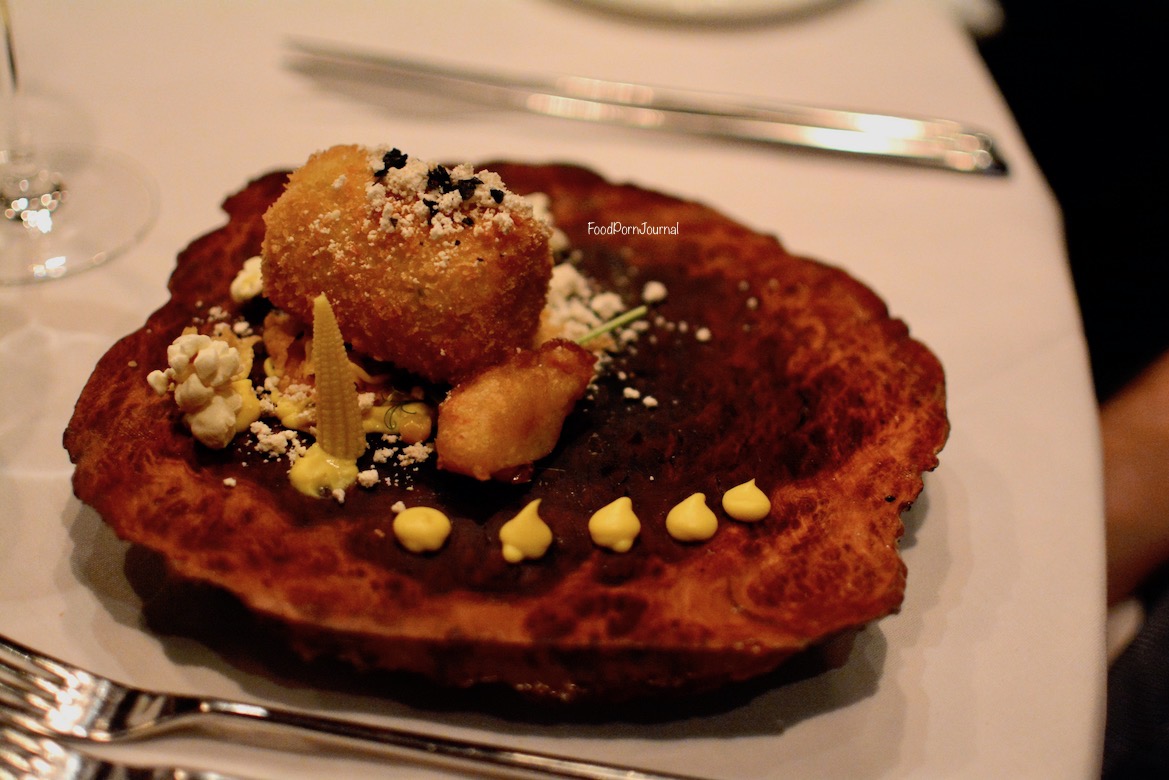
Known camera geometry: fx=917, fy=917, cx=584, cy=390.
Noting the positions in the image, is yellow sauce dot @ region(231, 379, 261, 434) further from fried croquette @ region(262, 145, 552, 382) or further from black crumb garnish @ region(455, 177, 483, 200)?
black crumb garnish @ region(455, 177, 483, 200)

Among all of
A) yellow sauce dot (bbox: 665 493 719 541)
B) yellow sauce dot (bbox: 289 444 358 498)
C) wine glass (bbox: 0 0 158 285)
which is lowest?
yellow sauce dot (bbox: 665 493 719 541)

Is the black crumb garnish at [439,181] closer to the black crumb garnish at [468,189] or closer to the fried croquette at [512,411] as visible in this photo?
the black crumb garnish at [468,189]

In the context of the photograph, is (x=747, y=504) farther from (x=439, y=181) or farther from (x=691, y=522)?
(x=439, y=181)

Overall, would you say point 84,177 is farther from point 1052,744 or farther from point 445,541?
point 1052,744

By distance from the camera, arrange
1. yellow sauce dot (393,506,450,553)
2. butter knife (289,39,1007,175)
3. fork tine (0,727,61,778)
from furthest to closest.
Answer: butter knife (289,39,1007,175) < yellow sauce dot (393,506,450,553) < fork tine (0,727,61,778)

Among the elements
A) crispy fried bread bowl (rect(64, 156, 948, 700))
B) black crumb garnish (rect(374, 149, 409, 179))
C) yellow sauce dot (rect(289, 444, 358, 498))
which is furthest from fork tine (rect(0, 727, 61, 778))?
black crumb garnish (rect(374, 149, 409, 179))

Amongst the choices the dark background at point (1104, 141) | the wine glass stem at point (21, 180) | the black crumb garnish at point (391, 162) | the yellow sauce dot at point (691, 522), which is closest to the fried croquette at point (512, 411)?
the yellow sauce dot at point (691, 522)

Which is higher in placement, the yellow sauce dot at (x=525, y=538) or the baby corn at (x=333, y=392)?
the baby corn at (x=333, y=392)
